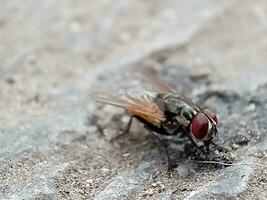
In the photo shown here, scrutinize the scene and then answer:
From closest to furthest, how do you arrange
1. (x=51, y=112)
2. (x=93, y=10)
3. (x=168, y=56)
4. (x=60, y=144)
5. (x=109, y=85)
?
(x=60, y=144)
(x=51, y=112)
(x=109, y=85)
(x=168, y=56)
(x=93, y=10)

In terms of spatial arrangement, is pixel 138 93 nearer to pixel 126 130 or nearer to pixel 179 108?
pixel 126 130

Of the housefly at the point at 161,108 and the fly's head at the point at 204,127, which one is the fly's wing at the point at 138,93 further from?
the fly's head at the point at 204,127

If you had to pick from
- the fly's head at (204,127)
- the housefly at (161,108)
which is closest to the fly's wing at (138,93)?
the housefly at (161,108)

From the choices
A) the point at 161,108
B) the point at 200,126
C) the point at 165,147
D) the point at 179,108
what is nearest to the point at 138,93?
the point at 161,108

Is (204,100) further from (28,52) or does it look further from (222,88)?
(28,52)

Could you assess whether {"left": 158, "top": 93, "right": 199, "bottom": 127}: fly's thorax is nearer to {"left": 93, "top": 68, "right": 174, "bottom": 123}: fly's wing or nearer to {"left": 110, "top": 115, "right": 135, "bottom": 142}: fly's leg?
{"left": 93, "top": 68, "right": 174, "bottom": 123}: fly's wing

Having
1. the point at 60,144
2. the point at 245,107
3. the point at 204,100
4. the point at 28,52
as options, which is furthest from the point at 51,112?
the point at 245,107

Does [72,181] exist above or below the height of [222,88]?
below
